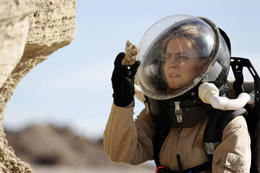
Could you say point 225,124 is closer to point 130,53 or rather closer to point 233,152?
point 233,152

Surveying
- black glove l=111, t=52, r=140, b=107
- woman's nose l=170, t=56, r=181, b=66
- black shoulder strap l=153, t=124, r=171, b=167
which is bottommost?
black shoulder strap l=153, t=124, r=171, b=167

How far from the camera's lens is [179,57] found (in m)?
3.91

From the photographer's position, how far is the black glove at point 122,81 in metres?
3.72

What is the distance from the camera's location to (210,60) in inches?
154

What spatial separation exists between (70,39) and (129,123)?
0.75m

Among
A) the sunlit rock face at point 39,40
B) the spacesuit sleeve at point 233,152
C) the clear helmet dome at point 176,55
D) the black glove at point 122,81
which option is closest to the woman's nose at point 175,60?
the clear helmet dome at point 176,55

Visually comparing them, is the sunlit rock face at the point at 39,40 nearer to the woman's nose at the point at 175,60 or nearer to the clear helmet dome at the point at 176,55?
the clear helmet dome at the point at 176,55

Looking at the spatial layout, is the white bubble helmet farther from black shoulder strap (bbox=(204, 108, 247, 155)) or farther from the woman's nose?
black shoulder strap (bbox=(204, 108, 247, 155))

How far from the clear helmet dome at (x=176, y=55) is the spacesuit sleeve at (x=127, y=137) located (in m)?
0.29

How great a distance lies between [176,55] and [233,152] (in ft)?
2.60

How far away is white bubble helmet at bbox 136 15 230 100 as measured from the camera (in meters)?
3.90

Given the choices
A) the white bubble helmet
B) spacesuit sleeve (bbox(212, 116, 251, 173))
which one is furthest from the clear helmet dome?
spacesuit sleeve (bbox(212, 116, 251, 173))

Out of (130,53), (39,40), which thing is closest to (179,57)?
(130,53)

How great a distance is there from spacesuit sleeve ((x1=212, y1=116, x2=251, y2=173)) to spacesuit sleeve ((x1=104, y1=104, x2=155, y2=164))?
23.3 inches
